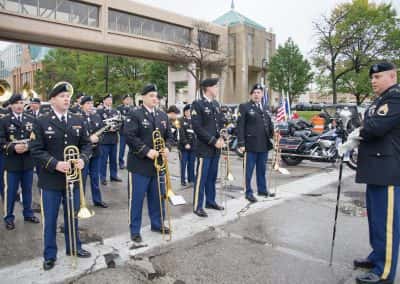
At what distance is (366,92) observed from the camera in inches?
1405

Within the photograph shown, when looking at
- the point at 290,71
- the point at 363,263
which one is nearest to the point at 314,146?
the point at 363,263

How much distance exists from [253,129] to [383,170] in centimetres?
338

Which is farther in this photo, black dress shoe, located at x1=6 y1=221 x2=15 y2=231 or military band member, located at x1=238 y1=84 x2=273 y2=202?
military band member, located at x1=238 y1=84 x2=273 y2=202

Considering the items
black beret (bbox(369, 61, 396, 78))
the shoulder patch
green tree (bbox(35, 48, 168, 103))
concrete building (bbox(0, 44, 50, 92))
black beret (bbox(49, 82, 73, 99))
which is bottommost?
the shoulder patch

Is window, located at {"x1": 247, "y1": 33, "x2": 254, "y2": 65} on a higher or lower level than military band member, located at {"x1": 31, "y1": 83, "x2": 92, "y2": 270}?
higher

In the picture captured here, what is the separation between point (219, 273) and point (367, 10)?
37.9m

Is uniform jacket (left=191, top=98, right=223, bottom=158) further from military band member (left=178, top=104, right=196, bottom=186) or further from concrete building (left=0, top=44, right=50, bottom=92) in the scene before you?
concrete building (left=0, top=44, right=50, bottom=92)

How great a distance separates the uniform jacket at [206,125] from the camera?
5.66m

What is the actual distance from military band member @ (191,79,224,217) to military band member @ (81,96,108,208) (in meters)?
1.92

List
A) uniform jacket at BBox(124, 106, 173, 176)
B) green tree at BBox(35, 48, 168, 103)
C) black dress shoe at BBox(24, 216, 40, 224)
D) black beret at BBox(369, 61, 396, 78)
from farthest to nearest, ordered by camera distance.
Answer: green tree at BBox(35, 48, 168, 103)
black dress shoe at BBox(24, 216, 40, 224)
uniform jacket at BBox(124, 106, 173, 176)
black beret at BBox(369, 61, 396, 78)

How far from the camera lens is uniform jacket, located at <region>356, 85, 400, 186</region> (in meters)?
3.37

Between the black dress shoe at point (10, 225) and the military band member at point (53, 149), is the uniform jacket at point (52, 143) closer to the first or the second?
the military band member at point (53, 149)

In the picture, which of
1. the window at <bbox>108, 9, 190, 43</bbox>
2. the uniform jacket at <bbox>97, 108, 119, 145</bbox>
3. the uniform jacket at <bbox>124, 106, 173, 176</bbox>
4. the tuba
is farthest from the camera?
the window at <bbox>108, 9, 190, 43</bbox>

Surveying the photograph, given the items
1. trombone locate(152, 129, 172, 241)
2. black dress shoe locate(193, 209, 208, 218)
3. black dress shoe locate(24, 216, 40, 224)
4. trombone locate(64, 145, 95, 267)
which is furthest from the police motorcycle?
trombone locate(64, 145, 95, 267)
